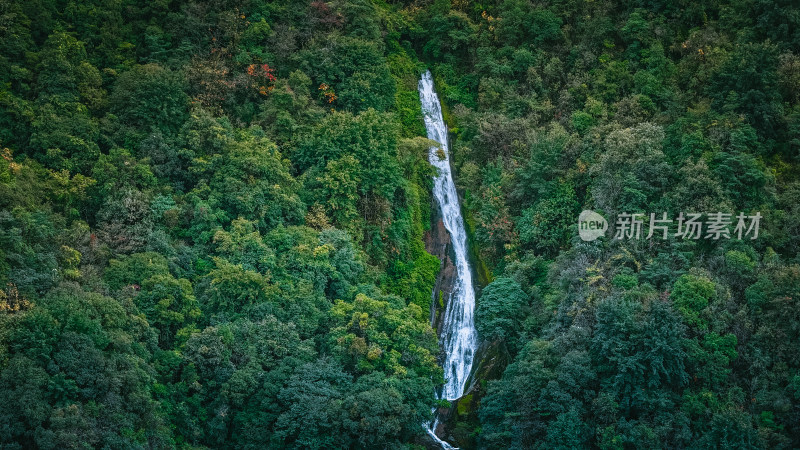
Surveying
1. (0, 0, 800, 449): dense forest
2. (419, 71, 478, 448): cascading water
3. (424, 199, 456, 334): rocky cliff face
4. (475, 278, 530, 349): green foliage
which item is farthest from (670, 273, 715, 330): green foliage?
(424, 199, 456, 334): rocky cliff face

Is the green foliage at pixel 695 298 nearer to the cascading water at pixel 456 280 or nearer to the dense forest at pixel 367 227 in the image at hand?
the dense forest at pixel 367 227

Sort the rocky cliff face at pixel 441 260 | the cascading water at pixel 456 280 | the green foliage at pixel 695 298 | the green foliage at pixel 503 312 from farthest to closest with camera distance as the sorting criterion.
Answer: the rocky cliff face at pixel 441 260 → the cascading water at pixel 456 280 → the green foliage at pixel 503 312 → the green foliage at pixel 695 298

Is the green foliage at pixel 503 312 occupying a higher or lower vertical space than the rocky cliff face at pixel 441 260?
lower

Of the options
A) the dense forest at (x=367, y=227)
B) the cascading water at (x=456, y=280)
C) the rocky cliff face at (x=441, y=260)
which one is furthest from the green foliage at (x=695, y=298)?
the rocky cliff face at (x=441, y=260)

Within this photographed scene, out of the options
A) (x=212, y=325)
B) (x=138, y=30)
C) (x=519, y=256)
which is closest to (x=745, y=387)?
(x=519, y=256)

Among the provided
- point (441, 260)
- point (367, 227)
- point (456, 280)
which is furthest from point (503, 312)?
point (367, 227)

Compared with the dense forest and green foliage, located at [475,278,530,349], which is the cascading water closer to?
the dense forest
